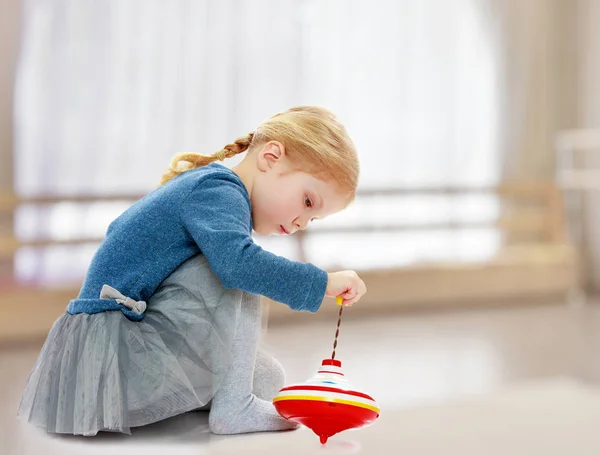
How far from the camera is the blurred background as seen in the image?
8.03ft

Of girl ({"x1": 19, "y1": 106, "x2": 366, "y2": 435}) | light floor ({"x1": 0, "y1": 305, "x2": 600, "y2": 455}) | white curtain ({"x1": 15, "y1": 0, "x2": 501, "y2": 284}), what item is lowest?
light floor ({"x1": 0, "y1": 305, "x2": 600, "y2": 455})

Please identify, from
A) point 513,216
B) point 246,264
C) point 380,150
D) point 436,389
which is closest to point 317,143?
point 246,264

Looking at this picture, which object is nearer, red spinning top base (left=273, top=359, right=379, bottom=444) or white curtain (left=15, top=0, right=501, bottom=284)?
red spinning top base (left=273, top=359, right=379, bottom=444)

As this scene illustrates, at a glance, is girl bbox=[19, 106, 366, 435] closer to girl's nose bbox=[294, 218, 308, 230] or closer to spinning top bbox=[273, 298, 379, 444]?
girl's nose bbox=[294, 218, 308, 230]

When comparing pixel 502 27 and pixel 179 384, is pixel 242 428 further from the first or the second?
pixel 502 27

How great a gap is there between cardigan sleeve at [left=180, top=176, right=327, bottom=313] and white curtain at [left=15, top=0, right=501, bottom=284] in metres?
1.63

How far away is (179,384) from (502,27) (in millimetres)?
2923

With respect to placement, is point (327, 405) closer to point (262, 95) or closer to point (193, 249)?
point (193, 249)

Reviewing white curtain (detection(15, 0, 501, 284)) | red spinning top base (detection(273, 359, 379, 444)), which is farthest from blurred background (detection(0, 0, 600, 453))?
red spinning top base (detection(273, 359, 379, 444))

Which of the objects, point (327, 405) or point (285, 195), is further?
point (285, 195)

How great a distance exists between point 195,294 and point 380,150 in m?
2.22

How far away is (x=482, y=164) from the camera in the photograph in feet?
11.9

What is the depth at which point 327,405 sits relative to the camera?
3.67 ft

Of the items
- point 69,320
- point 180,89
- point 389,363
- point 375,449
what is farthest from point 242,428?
point 180,89
